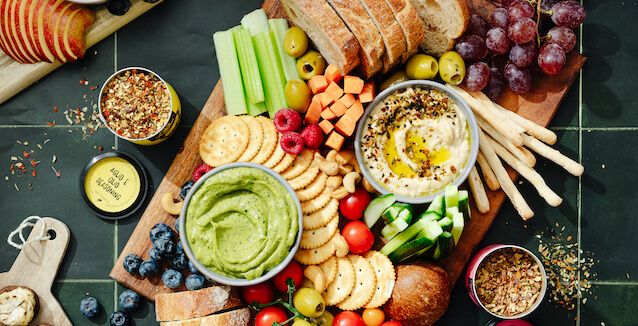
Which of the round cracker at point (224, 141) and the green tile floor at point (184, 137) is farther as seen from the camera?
the green tile floor at point (184, 137)

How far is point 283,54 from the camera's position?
9.96 feet

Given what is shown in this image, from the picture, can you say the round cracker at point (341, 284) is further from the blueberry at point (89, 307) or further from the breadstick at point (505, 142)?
the blueberry at point (89, 307)

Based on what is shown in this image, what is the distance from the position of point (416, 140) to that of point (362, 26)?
755 millimetres

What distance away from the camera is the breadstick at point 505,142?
295 centimetres

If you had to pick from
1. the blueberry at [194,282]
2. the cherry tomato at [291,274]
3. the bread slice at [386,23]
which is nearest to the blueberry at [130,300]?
the blueberry at [194,282]

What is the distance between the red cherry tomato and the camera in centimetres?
283

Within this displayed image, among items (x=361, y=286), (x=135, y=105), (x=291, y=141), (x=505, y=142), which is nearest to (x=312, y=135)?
(x=291, y=141)

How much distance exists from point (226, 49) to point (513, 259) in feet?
7.42

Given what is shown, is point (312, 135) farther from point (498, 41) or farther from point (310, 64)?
point (498, 41)

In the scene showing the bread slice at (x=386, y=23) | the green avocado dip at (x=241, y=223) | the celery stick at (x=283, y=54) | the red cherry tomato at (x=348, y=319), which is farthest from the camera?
the celery stick at (x=283, y=54)

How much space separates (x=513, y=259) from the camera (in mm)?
2934

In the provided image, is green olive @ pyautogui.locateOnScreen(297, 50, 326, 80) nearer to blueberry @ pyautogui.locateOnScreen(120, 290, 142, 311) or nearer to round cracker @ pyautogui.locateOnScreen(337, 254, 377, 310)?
round cracker @ pyautogui.locateOnScreen(337, 254, 377, 310)

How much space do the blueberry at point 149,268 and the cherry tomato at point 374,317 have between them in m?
1.34

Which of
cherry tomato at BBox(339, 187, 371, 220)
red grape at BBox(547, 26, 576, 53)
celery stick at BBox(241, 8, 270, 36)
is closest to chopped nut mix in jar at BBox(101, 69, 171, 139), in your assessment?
celery stick at BBox(241, 8, 270, 36)
